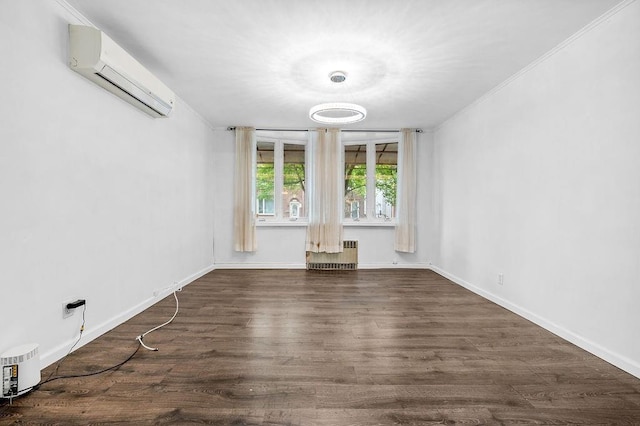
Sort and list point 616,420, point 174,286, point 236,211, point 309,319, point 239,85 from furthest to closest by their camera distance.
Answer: point 236,211 → point 174,286 → point 239,85 → point 309,319 → point 616,420

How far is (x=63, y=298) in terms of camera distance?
84.4 inches

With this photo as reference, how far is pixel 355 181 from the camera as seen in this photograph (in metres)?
5.67

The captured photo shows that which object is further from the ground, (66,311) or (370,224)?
(370,224)

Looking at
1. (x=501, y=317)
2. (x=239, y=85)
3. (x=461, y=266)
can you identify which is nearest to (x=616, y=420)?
(x=501, y=317)

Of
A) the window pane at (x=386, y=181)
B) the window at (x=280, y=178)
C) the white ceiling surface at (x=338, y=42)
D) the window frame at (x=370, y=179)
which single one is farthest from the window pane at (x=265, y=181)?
the window pane at (x=386, y=181)

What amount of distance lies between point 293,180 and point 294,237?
1080 mm

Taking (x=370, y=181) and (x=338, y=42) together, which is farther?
(x=370, y=181)

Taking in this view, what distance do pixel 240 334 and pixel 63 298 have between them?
1316 mm

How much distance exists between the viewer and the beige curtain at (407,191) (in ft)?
17.6

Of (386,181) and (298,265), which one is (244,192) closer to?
(298,265)

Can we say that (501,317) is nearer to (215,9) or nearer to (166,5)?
(215,9)

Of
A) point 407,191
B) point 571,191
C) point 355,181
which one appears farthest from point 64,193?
point 407,191

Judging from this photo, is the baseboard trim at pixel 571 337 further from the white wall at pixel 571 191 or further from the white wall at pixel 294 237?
the white wall at pixel 294 237

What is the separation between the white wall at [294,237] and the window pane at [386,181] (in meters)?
0.37
